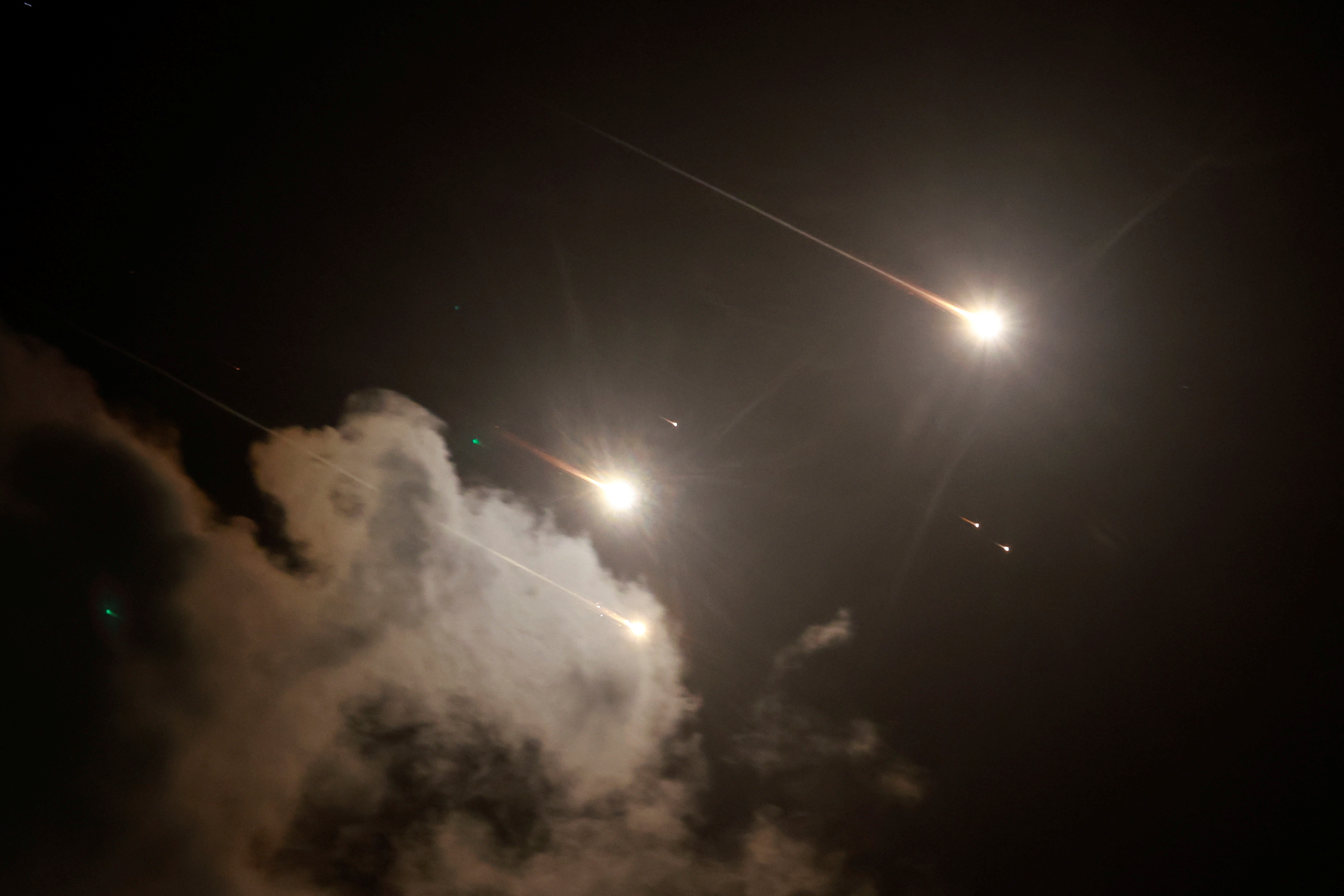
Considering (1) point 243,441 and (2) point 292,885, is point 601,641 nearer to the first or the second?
(1) point 243,441

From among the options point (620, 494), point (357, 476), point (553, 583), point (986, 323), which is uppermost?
point (986, 323)

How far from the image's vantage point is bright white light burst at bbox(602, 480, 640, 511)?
21.0ft

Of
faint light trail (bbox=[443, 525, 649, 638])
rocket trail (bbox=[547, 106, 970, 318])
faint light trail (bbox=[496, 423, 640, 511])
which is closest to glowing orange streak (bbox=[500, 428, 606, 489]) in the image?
faint light trail (bbox=[496, 423, 640, 511])

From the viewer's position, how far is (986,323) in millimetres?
5641

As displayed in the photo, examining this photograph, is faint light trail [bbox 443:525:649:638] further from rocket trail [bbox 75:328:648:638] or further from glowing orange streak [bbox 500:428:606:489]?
glowing orange streak [bbox 500:428:606:489]

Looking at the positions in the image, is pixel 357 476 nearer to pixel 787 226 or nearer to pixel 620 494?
pixel 620 494

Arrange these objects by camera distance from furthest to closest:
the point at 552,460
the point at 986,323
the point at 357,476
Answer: the point at 357,476, the point at 552,460, the point at 986,323

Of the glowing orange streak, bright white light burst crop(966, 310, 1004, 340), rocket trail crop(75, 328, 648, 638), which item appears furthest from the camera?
the glowing orange streak

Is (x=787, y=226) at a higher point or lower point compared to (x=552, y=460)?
higher

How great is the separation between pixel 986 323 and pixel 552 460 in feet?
17.6

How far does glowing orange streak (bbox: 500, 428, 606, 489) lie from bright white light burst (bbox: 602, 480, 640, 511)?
8cm

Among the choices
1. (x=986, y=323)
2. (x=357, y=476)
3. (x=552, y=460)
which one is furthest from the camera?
(x=357, y=476)

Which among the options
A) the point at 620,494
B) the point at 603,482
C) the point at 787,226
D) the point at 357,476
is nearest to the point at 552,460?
the point at 603,482

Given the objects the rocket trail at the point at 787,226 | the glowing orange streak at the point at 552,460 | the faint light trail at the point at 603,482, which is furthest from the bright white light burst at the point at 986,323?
the glowing orange streak at the point at 552,460
